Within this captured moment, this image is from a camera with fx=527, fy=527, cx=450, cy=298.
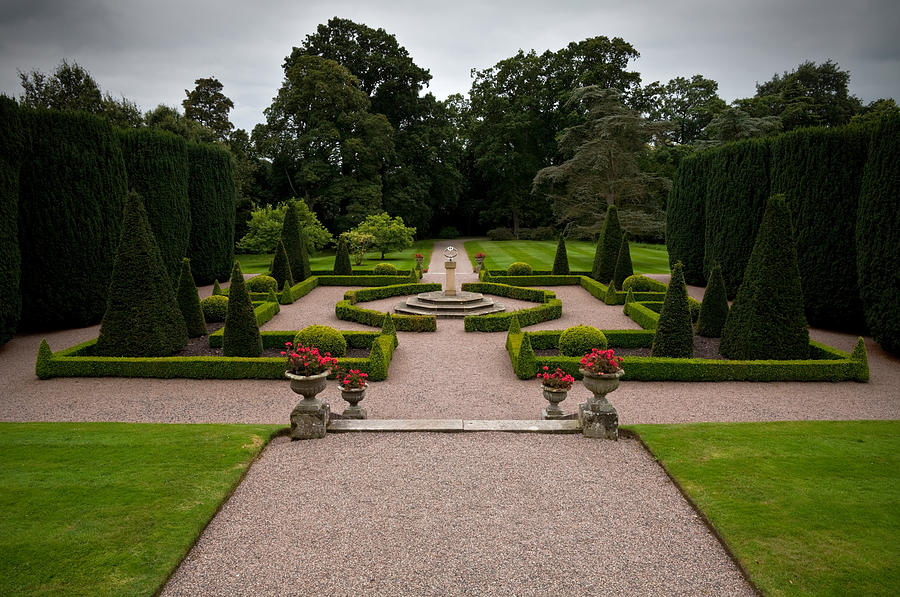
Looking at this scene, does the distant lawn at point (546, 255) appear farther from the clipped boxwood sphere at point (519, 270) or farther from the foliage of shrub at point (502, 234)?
the clipped boxwood sphere at point (519, 270)

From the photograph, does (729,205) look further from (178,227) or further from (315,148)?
(315,148)

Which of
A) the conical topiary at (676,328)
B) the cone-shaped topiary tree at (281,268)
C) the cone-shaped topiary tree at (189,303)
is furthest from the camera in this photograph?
the cone-shaped topiary tree at (281,268)

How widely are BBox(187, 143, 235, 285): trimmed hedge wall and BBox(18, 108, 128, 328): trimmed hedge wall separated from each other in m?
7.18

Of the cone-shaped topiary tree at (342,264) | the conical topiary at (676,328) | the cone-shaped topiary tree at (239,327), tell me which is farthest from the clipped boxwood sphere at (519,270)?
the cone-shaped topiary tree at (239,327)

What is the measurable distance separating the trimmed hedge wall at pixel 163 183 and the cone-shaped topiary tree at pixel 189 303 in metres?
6.16

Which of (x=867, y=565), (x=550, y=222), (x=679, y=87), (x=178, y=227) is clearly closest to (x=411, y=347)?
(x=867, y=565)

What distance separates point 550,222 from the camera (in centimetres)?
5459

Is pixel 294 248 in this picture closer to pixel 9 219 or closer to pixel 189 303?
pixel 189 303

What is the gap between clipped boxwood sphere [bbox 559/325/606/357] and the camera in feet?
43.3

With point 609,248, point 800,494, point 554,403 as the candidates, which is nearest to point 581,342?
point 554,403

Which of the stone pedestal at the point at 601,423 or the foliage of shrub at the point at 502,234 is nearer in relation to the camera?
the stone pedestal at the point at 601,423

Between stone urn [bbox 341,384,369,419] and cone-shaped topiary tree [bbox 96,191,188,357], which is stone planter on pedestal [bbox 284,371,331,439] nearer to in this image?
stone urn [bbox 341,384,369,419]

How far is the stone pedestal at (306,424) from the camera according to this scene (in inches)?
337

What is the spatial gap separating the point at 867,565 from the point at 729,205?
18621 millimetres
